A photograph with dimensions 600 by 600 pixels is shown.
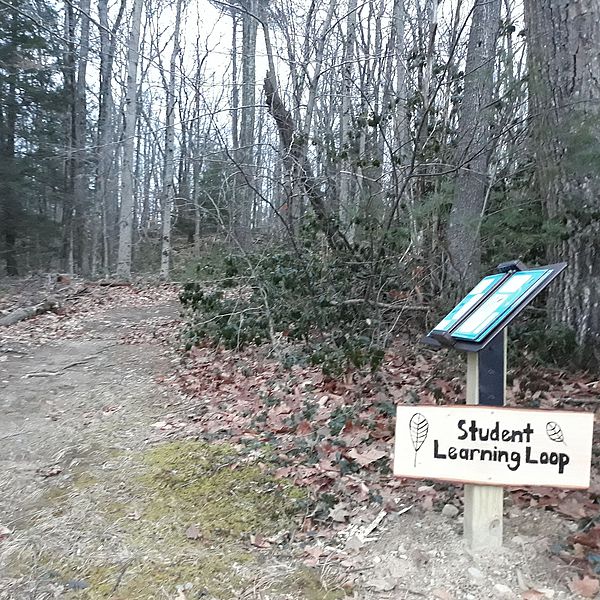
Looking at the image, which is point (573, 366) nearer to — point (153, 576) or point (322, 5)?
point (153, 576)

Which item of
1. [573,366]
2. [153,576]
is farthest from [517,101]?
[153,576]

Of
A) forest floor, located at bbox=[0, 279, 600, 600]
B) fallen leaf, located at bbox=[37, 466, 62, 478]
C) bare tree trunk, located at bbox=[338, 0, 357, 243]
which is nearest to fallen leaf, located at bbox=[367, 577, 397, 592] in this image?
forest floor, located at bbox=[0, 279, 600, 600]

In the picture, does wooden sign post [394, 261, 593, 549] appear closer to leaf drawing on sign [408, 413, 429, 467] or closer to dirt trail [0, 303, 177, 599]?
leaf drawing on sign [408, 413, 429, 467]

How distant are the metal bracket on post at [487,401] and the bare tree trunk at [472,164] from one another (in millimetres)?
3266

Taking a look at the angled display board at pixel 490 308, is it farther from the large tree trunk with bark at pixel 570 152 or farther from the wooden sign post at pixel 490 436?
the large tree trunk with bark at pixel 570 152

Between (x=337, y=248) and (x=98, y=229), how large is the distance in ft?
72.5

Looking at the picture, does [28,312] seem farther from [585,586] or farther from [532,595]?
[585,586]

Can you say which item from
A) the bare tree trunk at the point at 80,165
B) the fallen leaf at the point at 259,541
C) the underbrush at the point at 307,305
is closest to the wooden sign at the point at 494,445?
the fallen leaf at the point at 259,541

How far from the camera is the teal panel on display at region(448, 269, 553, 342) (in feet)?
9.14

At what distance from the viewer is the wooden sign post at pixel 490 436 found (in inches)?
110

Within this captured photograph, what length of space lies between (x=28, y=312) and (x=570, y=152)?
36.0 ft

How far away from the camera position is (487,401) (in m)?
2.99

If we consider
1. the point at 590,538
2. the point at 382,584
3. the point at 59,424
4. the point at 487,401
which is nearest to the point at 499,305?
the point at 487,401

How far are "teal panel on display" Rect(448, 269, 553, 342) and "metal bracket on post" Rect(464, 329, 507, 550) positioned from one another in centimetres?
12
